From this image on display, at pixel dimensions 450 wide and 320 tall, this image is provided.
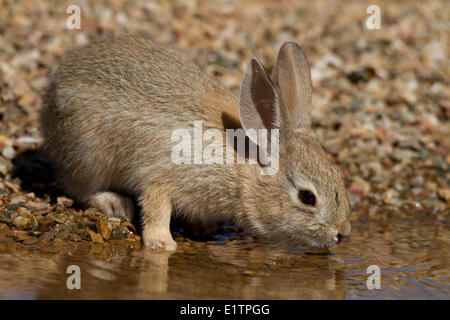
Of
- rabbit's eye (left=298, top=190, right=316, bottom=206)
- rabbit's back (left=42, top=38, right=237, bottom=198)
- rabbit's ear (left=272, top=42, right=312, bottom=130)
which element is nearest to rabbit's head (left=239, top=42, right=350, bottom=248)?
rabbit's eye (left=298, top=190, right=316, bottom=206)

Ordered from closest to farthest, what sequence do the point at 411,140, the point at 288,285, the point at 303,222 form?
1. the point at 288,285
2. the point at 303,222
3. the point at 411,140

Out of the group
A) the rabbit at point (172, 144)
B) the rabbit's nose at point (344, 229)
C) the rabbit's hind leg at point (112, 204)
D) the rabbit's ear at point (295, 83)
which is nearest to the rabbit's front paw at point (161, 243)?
the rabbit at point (172, 144)

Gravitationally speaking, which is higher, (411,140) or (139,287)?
(411,140)

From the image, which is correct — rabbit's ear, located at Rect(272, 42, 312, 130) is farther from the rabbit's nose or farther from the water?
the water

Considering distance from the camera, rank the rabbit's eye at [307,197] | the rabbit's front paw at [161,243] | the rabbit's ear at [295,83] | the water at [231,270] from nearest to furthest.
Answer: the water at [231,270], the rabbit's eye at [307,197], the rabbit's front paw at [161,243], the rabbit's ear at [295,83]

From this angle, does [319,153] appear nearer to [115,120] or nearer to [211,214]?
[211,214]

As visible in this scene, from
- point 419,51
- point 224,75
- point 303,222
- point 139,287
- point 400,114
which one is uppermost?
point 419,51

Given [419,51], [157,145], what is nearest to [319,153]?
[157,145]

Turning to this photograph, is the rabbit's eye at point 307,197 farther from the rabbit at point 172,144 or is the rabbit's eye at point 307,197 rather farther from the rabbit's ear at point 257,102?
the rabbit's ear at point 257,102
